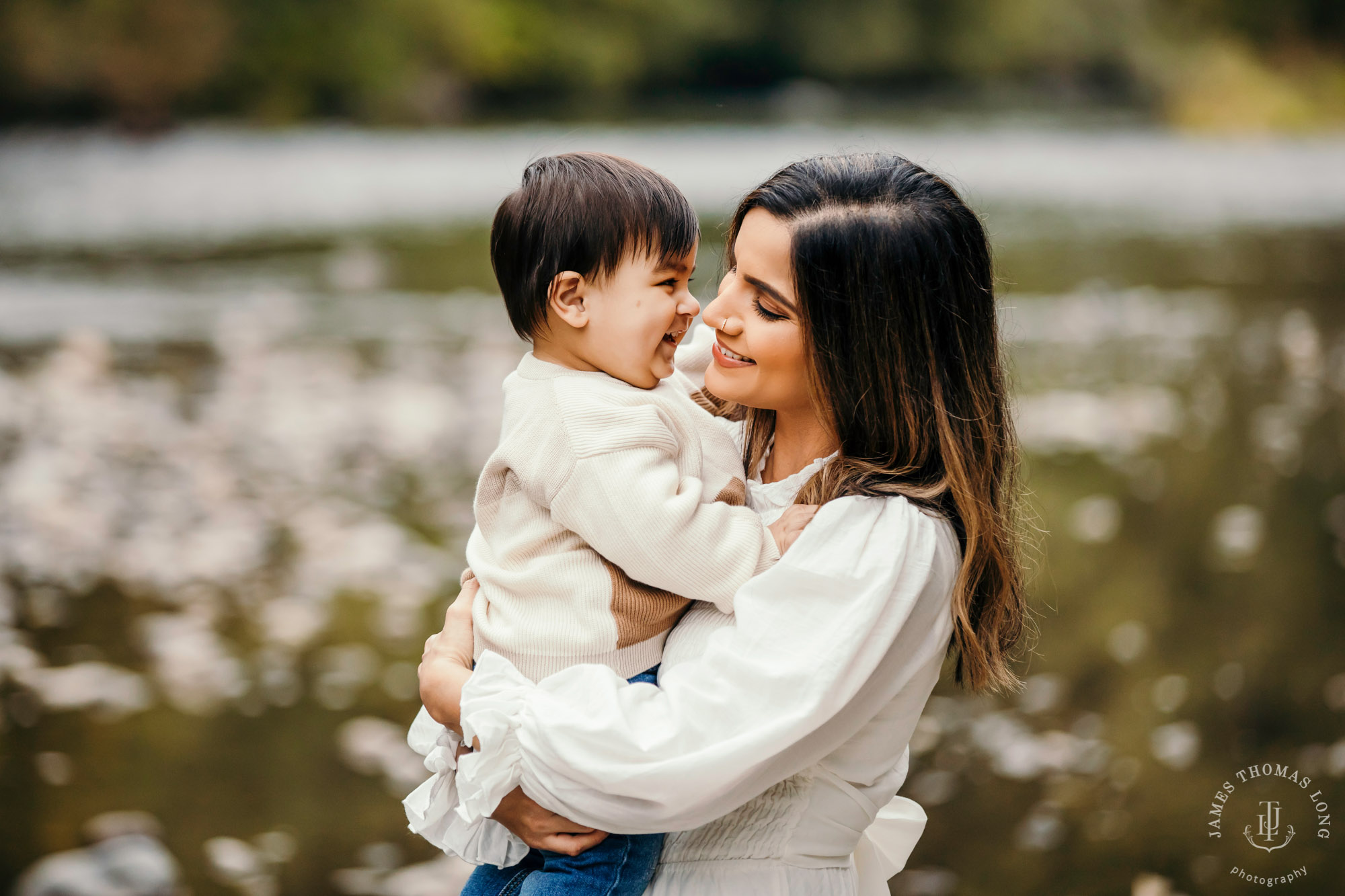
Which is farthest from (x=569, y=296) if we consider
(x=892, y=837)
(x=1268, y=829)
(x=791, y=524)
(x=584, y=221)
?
(x=1268, y=829)

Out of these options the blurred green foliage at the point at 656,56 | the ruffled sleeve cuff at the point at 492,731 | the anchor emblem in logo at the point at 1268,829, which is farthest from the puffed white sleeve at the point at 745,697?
the blurred green foliage at the point at 656,56

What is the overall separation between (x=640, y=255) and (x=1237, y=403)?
6972mm

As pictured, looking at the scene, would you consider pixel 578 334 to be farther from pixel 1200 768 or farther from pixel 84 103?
pixel 84 103

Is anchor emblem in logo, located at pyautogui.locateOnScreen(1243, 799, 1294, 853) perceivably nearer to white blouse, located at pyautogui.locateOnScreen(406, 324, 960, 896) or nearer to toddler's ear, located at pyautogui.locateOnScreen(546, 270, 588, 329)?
white blouse, located at pyautogui.locateOnScreen(406, 324, 960, 896)

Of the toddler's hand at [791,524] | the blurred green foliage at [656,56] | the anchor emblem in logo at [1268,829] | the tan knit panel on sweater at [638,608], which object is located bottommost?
the anchor emblem in logo at [1268,829]

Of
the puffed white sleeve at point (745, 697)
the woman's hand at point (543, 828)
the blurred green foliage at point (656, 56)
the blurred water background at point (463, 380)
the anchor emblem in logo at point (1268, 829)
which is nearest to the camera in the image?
the puffed white sleeve at point (745, 697)

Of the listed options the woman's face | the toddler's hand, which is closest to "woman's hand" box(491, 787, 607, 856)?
the toddler's hand

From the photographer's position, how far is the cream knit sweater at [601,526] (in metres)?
1.53

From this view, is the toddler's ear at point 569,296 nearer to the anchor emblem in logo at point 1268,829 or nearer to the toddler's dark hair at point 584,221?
the toddler's dark hair at point 584,221

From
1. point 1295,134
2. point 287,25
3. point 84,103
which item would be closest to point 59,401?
point 84,103

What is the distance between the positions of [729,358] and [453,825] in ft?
2.24

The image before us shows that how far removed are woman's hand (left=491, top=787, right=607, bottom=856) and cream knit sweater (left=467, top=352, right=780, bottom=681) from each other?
0.49ft

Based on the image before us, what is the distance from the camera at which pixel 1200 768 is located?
373 cm

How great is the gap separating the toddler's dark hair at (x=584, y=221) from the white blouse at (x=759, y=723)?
429mm
